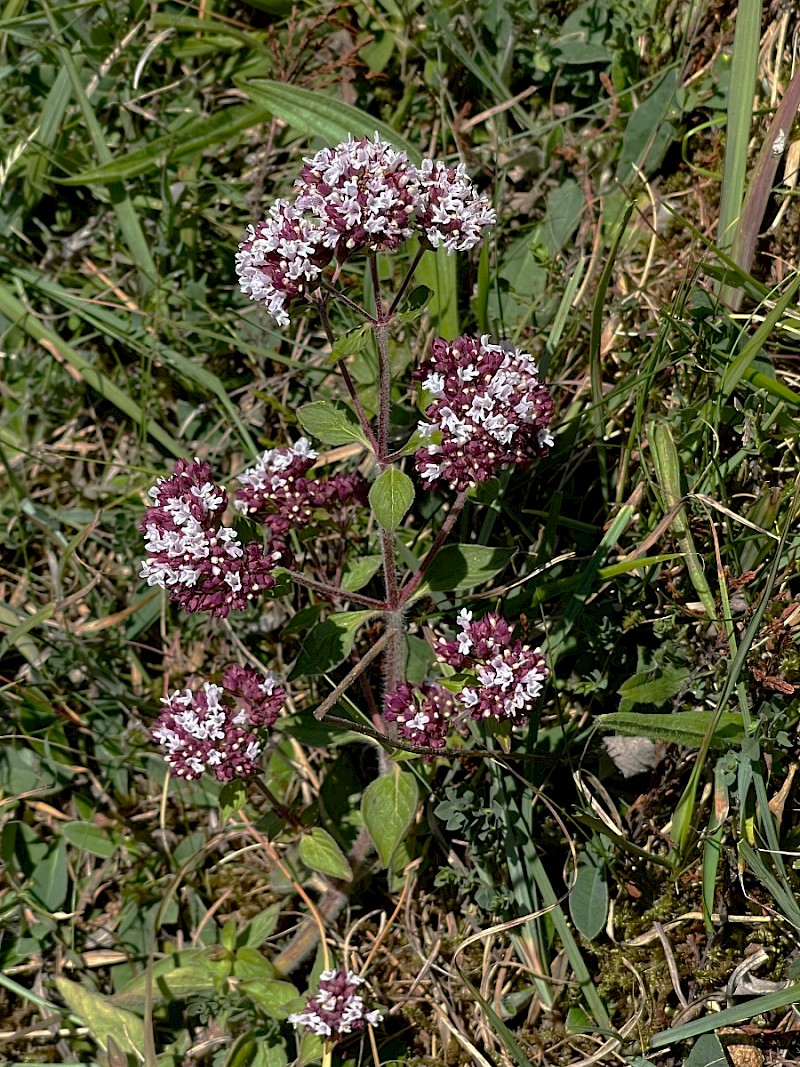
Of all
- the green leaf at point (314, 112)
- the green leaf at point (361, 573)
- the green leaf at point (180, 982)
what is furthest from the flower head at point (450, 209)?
the green leaf at point (180, 982)

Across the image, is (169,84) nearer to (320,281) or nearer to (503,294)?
(503,294)

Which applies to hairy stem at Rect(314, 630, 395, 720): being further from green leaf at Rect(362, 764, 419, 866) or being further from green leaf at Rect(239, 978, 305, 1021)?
green leaf at Rect(239, 978, 305, 1021)

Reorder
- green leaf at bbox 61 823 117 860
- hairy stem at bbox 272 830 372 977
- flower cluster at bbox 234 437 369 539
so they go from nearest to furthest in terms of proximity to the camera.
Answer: flower cluster at bbox 234 437 369 539
hairy stem at bbox 272 830 372 977
green leaf at bbox 61 823 117 860

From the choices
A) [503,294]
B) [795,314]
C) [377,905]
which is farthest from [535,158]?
[377,905]

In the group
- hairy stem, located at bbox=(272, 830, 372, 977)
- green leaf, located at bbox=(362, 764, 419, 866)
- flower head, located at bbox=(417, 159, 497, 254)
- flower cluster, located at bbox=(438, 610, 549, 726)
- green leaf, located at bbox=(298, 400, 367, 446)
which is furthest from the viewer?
hairy stem, located at bbox=(272, 830, 372, 977)

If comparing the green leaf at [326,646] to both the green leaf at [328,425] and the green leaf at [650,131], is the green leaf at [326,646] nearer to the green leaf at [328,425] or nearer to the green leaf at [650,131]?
the green leaf at [328,425]

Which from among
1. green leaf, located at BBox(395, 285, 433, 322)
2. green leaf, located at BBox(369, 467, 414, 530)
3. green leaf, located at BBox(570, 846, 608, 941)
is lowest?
green leaf, located at BBox(570, 846, 608, 941)

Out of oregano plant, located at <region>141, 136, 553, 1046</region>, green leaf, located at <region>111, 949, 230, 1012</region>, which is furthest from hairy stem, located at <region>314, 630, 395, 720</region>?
green leaf, located at <region>111, 949, 230, 1012</region>
